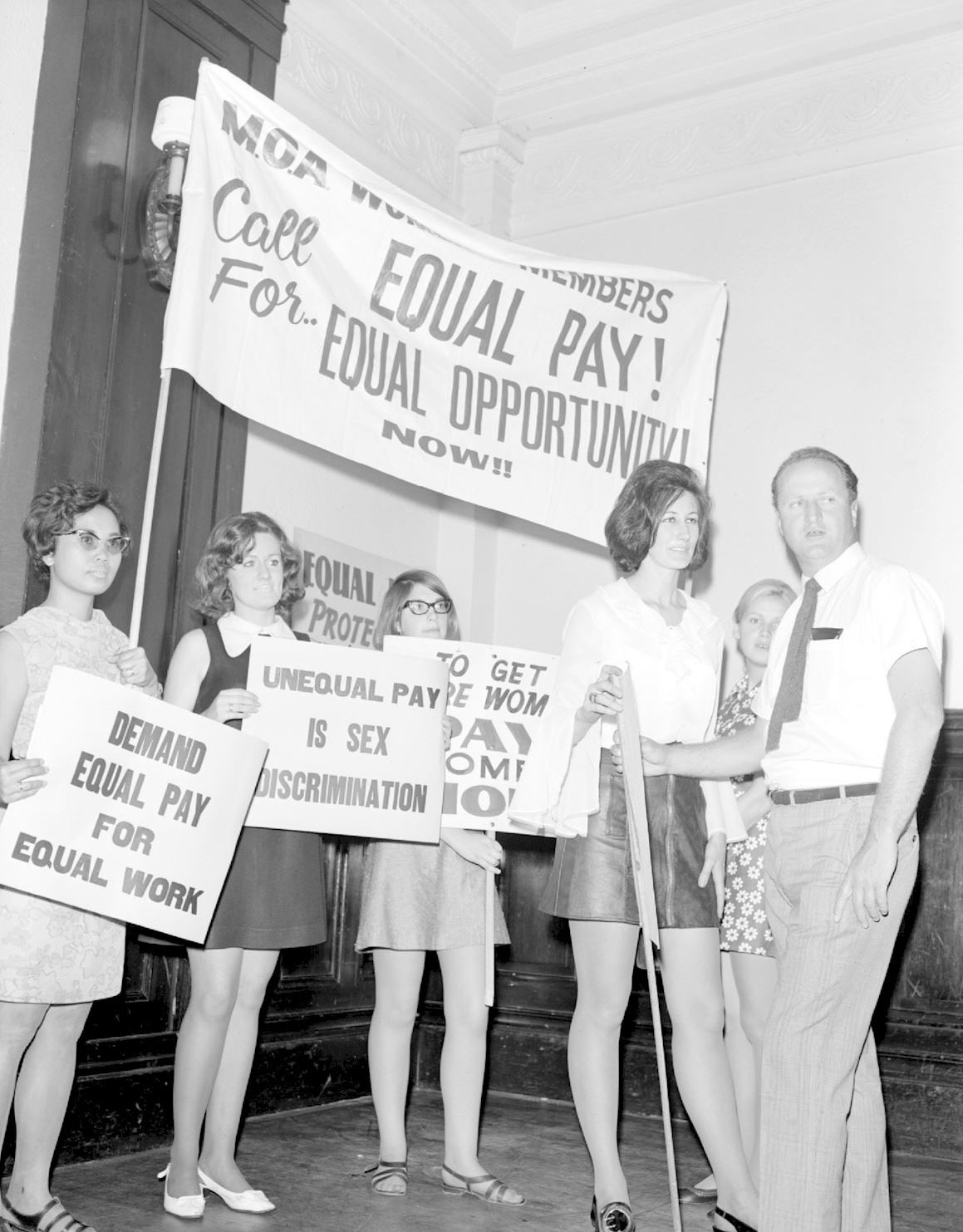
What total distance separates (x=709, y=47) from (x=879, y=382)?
4.34ft

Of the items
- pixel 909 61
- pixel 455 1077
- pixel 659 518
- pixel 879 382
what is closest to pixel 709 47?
pixel 909 61

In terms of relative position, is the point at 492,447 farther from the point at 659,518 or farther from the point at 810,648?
the point at 810,648

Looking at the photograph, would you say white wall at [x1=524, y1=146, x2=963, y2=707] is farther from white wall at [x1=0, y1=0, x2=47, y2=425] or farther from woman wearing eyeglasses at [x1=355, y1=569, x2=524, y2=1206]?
white wall at [x1=0, y1=0, x2=47, y2=425]

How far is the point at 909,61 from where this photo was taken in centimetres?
414

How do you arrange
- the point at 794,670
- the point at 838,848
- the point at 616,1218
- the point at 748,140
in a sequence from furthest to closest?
the point at 748,140
the point at 616,1218
the point at 794,670
the point at 838,848

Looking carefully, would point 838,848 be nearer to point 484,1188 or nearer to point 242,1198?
point 484,1188

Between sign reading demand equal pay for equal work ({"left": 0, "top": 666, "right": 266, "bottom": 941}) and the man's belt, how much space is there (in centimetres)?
104

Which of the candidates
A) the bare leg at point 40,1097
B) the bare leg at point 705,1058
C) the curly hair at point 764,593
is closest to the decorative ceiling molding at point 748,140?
the curly hair at point 764,593

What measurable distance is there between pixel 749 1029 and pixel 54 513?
1.92 m

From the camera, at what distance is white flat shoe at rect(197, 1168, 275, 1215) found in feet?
8.69

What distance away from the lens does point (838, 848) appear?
2096 mm

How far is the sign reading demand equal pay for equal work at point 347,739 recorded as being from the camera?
2723mm

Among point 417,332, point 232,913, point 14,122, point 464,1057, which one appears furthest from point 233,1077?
point 14,122

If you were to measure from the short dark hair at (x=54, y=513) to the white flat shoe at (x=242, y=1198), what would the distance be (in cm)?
133
